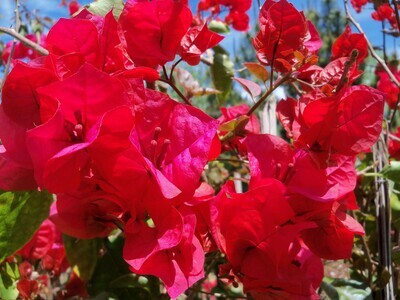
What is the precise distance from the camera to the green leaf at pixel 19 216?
0.52 metres

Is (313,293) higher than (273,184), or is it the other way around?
(273,184)

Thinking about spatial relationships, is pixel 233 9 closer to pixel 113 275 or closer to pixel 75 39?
pixel 113 275

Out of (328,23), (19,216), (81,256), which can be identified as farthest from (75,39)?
(328,23)

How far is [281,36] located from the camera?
49cm

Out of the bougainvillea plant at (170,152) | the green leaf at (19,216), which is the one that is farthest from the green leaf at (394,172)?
the green leaf at (19,216)

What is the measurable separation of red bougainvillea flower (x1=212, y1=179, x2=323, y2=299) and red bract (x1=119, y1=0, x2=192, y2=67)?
14cm

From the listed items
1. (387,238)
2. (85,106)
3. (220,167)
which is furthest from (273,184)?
(220,167)

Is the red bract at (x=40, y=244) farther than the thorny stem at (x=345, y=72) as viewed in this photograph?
Yes

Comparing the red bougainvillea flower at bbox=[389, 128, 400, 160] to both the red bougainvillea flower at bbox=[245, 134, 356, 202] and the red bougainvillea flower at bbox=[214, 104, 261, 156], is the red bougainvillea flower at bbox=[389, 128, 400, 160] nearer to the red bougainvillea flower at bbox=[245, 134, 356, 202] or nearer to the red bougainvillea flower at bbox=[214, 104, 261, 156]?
the red bougainvillea flower at bbox=[214, 104, 261, 156]

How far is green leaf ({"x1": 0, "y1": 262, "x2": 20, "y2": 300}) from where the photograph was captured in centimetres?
65

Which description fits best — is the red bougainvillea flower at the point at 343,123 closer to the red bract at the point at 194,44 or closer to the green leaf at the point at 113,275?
the red bract at the point at 194,44

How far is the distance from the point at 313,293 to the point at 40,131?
291mm

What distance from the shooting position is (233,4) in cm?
141

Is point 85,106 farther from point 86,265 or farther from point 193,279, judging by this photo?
point 86,265
